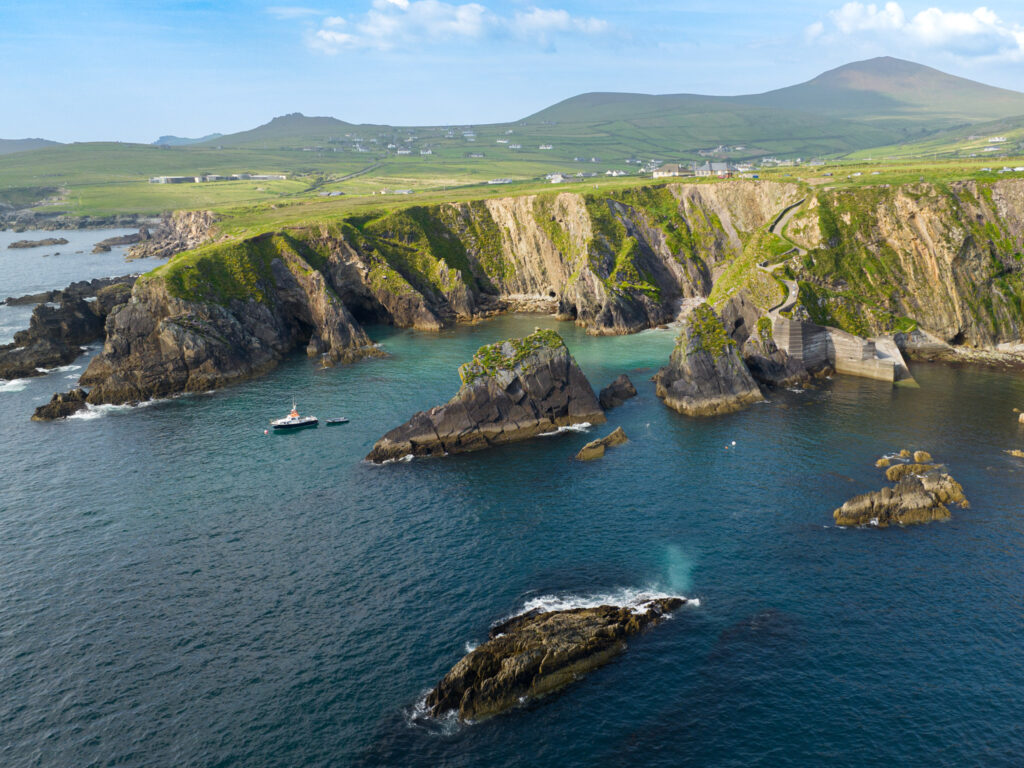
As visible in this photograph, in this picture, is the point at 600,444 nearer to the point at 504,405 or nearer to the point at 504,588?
the point at 504,405

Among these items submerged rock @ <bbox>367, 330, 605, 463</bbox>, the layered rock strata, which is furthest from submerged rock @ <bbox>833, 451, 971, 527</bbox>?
the layered rock strata

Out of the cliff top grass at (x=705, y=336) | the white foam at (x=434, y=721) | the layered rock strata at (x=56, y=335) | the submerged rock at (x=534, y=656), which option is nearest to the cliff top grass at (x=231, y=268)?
the layered rock strata at (x=56, y=335)

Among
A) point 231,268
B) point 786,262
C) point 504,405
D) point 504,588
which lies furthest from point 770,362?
point 231,268

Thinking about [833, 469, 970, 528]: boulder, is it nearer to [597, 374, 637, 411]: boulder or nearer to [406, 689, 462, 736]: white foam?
[597, 374, 637, 411]: boulder

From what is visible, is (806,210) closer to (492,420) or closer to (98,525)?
(492,420)

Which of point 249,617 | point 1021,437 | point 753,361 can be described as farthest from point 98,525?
point 1021,437
